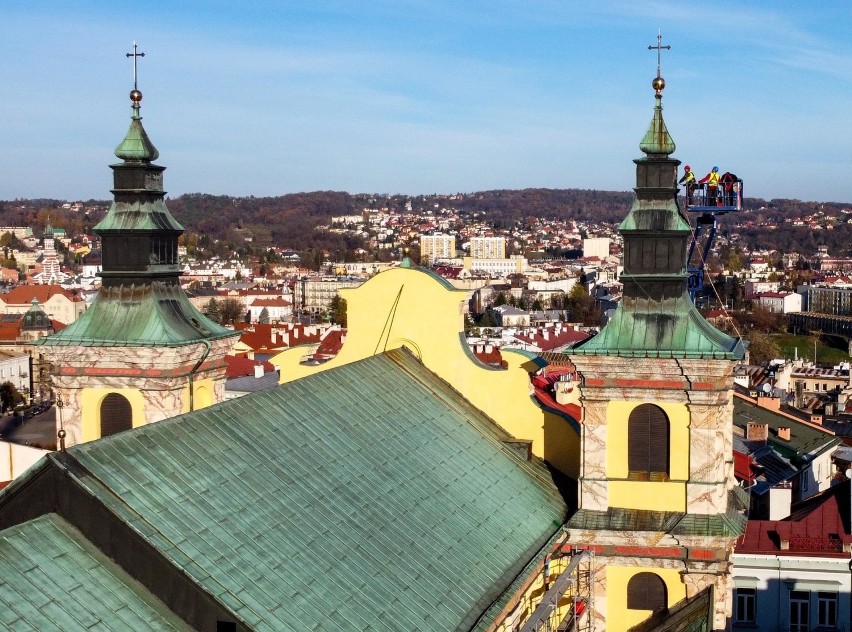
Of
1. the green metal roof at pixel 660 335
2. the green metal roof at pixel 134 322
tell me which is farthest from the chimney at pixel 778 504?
the green metal roof at pixel 134 322

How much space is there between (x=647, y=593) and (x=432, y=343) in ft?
19.7

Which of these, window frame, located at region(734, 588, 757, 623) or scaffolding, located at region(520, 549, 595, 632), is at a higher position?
scaffolding, located at region(520, 549, 595, 632)

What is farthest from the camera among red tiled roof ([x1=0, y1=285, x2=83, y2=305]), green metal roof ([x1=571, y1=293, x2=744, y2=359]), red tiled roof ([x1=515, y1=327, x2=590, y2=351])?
red tiled roof ([x1=0, y1=285, x2=83, y2=305])

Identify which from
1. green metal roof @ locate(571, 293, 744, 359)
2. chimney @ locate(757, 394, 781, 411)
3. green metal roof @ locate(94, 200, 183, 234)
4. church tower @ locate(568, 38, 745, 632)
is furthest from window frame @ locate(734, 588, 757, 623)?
chimney @ locate(757, 394, 781, 411)

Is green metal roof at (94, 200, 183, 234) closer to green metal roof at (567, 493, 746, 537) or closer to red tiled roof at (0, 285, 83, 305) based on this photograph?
green metal roof at (567, 493, 746, 537)

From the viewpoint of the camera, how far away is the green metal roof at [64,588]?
10.2 meters

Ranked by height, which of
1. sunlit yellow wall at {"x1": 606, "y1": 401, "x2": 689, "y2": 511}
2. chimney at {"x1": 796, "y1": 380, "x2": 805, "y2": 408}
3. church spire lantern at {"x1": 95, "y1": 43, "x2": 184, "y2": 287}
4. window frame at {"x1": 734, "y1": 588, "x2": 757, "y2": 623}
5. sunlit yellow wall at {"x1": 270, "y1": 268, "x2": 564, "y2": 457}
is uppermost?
church spire lantern at {"x1": 95, "y1": 43, "x2": 184, "y2": 287}

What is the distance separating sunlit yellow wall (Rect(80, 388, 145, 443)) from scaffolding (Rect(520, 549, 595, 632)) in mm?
7428

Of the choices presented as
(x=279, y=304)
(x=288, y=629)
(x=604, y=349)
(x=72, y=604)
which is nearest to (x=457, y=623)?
(x=288, y=629)

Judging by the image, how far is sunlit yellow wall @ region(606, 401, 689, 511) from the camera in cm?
1845

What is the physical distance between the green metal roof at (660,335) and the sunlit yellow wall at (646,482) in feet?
2.61

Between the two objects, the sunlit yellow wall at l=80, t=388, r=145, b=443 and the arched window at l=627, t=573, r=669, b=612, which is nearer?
the arched window at l=627, t=573, r=669, b=612

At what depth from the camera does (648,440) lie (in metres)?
18.7

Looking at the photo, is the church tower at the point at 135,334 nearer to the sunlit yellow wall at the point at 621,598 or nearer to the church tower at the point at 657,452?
the church tower at the point at 657,452
